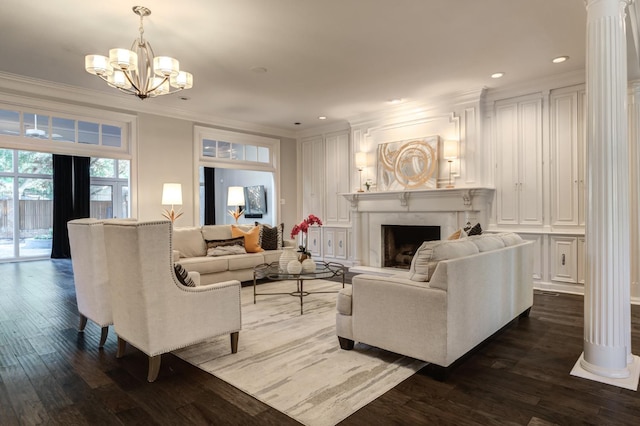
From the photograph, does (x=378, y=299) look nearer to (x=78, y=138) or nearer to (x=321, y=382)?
(x=321, y=382)

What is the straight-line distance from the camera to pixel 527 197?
494 centimetres

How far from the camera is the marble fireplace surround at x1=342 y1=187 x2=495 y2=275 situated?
17.2ft


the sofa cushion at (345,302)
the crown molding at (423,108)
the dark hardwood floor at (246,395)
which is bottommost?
the dark hardwood floor at (246,395)

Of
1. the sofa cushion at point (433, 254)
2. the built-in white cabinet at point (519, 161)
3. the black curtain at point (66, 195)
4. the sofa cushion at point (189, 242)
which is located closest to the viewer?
the sofa cushion at point (433, 254)

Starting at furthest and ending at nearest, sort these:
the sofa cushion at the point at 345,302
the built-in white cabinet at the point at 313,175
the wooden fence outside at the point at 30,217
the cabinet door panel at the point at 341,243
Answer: the wooden fence outside at the point at 30,217 → the built-in white cabinet at the point at 313,175 → the cabinet door panel at the point at 341,243 → the sofa cushion at the point at 345,302

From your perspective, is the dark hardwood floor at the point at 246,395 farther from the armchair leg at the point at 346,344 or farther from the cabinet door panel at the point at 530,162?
the cabinet door panel at the point at 530,162

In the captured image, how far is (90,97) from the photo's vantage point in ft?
17.1

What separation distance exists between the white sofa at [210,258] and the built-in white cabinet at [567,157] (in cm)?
388

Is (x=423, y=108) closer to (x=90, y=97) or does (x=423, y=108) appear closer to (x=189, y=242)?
(x=189, y=242)

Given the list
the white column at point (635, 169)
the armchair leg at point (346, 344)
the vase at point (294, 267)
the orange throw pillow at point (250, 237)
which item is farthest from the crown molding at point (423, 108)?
the armchair leg at point (346, 344)

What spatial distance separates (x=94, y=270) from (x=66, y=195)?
24.4 feet

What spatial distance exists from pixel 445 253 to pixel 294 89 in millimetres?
3598

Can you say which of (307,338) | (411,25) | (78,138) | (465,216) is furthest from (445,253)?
(78,138)

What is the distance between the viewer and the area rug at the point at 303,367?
204 centimetres
